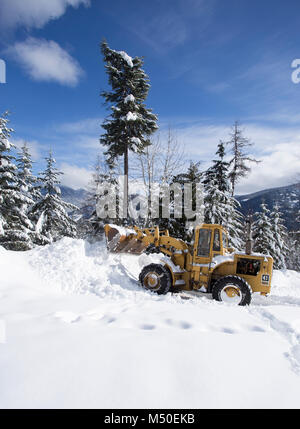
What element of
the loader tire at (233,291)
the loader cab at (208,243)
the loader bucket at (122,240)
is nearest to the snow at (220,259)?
the loader cab at (208,243)

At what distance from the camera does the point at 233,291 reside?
26.1 ft

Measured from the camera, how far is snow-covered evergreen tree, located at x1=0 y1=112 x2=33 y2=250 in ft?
51.9

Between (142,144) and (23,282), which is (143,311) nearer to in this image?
(23,282)

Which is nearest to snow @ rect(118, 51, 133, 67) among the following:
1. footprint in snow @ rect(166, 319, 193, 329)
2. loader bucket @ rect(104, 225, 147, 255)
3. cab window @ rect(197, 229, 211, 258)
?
loader bucket @ rect(104, 225, 147, 255)

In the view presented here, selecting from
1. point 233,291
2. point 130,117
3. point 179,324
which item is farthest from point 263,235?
point 179,324

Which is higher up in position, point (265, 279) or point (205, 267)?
point (205, 267)

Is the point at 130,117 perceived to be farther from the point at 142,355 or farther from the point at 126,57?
the point at 142,355

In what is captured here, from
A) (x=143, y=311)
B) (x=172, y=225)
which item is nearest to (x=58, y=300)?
(x=143, y=311)

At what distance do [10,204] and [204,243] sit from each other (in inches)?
553

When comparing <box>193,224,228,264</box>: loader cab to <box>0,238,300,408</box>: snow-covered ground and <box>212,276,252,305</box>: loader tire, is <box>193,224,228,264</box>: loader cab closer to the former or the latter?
<box>212,276,252,305</box>: loader tire

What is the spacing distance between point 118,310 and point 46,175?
57.1 feet

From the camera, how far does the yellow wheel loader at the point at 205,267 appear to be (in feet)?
26.4

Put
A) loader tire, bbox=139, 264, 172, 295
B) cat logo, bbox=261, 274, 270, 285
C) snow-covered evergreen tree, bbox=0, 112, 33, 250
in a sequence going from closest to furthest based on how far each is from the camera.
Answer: cat logo, bbox=261, 274, 270, 285 < loader tire, bbox=139, 264, 172, 295 < snow-covered evergreen tree, bbox=0, 112, 33, 250

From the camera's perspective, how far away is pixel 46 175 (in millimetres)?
20359
